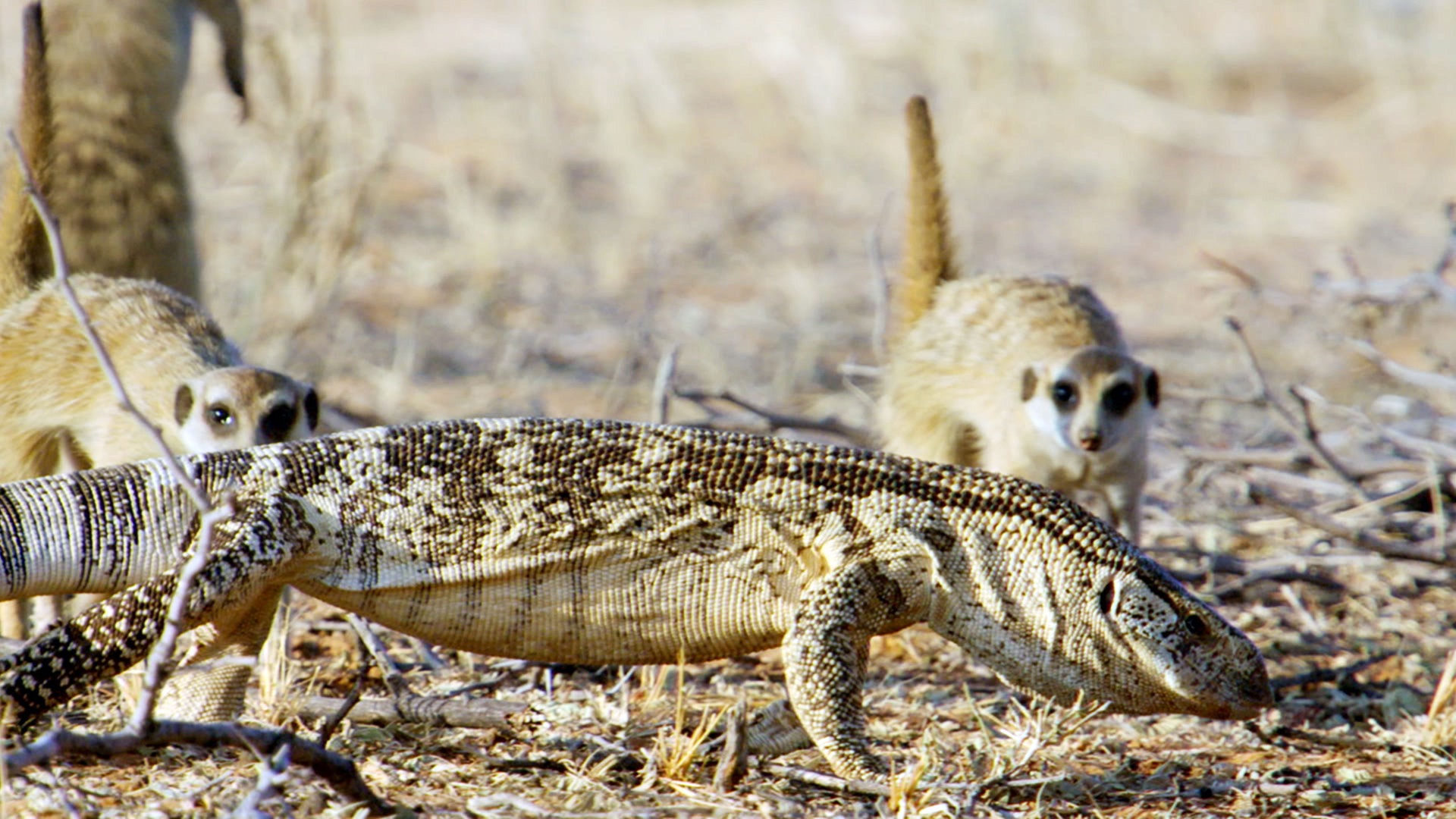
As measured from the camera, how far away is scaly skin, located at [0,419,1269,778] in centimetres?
371

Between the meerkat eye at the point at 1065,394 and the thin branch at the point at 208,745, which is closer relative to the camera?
the thin branch at the point at 208,745

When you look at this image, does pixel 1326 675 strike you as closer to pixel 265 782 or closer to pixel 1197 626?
pixel 1197 626

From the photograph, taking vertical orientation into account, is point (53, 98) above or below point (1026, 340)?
above

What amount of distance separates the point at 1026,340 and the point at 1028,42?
27.9ft

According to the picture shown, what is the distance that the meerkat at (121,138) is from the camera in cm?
627

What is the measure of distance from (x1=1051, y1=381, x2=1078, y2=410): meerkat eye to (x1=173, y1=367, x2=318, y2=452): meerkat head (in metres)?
2.85

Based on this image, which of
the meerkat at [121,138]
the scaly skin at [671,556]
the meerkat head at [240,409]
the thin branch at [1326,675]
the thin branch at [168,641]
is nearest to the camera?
the thin branch at [168,641]

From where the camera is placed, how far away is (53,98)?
637cm

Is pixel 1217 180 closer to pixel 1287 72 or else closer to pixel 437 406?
pixel 1287 72

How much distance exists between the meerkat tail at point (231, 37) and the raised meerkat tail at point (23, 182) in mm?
1461

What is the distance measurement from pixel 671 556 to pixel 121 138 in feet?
12.6

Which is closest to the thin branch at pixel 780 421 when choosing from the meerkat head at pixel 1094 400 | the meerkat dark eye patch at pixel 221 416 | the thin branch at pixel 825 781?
the meerkat head at pixel 1094 400

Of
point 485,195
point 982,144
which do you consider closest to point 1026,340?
point 485,195

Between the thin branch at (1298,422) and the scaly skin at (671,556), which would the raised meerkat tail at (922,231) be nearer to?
the thin branch at (1298,422)
